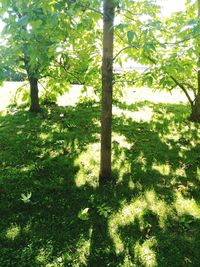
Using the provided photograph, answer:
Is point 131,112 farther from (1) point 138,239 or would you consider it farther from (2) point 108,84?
(1) point 138,239

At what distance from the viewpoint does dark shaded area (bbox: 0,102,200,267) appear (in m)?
4.67

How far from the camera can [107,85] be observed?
19.4 ft

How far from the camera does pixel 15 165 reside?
24.7 ft

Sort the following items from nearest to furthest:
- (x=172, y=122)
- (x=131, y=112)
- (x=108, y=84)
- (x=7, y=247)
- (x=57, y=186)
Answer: (x=7, y=247), (x=108, y=84), (x=57, y=186), (x=172, y=122), (x=131, y=112)

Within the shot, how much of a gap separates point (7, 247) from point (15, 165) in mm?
3088

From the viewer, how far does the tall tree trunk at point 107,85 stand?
5.51m

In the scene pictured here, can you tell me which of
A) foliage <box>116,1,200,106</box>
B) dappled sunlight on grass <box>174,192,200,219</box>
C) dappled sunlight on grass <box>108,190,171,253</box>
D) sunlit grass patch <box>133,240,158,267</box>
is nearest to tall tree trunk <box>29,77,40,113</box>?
foliage <box>116,1,200,106</box>

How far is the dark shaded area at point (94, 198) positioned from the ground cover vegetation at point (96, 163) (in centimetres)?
2

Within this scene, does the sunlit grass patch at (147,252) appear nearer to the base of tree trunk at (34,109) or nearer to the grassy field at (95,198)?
the grassy field at (95,198)

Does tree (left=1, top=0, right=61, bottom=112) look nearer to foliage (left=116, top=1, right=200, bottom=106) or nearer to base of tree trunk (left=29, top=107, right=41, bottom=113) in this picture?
foliage (left=116, top=1, right=200, bottom=106)

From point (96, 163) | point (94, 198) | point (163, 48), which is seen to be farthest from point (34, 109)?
point (94, 198)

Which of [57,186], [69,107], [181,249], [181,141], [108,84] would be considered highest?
[108,84]

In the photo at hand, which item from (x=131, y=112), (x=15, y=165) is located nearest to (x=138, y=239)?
(x=15, y=165)

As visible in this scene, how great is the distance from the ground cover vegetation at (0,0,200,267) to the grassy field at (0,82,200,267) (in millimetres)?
23
